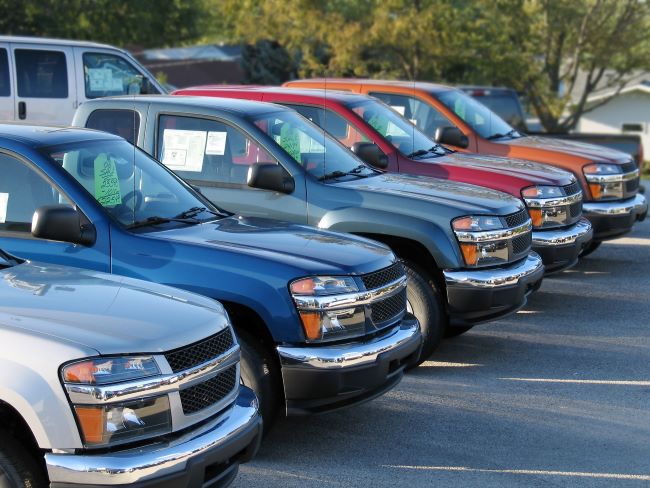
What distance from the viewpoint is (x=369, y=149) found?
31.5 feet

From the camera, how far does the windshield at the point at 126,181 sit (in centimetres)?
650

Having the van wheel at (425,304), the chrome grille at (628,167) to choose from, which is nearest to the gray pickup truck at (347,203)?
the van wheel at (425,304)

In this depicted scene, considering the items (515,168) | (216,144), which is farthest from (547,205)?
(216,144)

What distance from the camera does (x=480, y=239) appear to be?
818 centimetres

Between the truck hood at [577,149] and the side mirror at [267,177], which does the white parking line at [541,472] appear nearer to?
the side mirror at [267,177]

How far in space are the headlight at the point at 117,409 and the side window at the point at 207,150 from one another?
3.78m

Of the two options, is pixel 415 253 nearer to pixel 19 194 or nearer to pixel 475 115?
pixel 19 194

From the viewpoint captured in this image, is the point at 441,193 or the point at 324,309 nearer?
the point at 324,309

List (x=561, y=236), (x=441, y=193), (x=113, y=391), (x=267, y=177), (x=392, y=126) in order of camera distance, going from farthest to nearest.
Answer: (x=392, y=126), (x=561, y=236), (x=441, y=193), (x=267, y=177), (x=113, y=391)

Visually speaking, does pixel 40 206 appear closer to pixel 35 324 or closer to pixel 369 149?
pixel 35 324

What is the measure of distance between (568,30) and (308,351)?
28.2 m

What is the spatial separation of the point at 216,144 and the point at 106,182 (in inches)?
69.2

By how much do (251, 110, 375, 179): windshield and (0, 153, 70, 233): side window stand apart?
86.0 inches

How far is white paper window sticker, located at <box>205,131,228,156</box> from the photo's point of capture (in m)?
8.25
